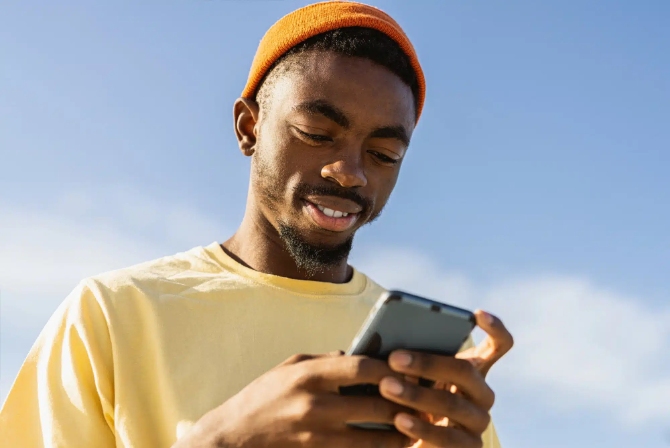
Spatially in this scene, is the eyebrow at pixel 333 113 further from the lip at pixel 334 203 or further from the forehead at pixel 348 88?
the lip at pixel 334 203

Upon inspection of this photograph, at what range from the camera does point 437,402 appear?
214 centimetres

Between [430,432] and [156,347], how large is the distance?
63.7 inches

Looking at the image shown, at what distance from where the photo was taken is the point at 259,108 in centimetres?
407

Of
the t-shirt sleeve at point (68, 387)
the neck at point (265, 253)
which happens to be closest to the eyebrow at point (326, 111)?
the neck at point (265, 253)

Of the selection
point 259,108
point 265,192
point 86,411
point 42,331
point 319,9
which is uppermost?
point 319,9

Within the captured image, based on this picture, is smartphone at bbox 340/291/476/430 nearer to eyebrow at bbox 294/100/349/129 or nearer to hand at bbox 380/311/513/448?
hand at bbox 380/311/513/448

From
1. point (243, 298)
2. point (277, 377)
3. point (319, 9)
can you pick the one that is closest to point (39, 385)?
point (243, 298)

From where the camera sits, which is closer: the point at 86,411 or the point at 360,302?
the point at 86,411

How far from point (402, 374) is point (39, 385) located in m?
2.00

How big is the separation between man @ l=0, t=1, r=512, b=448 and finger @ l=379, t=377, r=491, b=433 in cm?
120

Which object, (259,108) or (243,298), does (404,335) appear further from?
(259,108)

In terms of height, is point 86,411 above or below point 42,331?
below

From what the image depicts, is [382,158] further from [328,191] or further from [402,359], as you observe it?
[402,359]

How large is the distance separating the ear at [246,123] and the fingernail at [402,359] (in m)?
2.12
